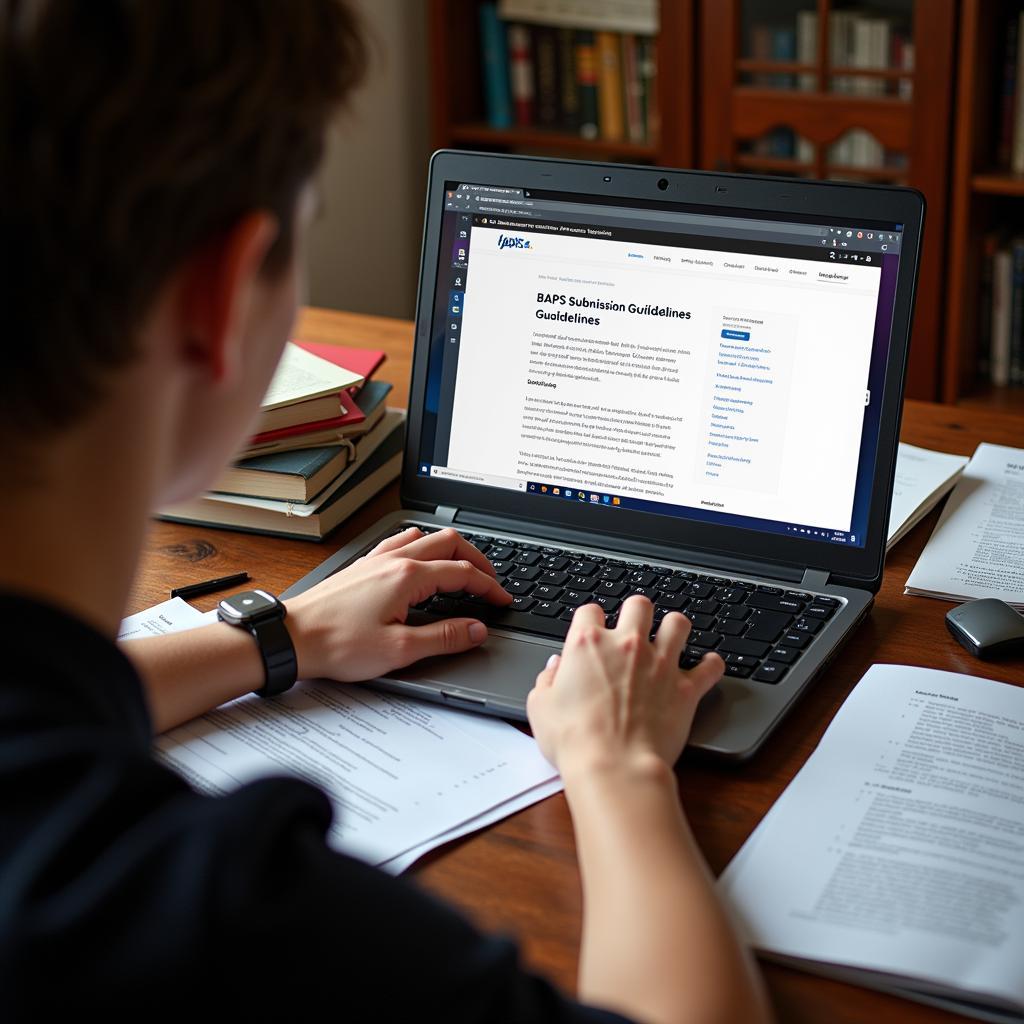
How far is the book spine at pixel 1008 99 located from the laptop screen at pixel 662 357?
174 cm

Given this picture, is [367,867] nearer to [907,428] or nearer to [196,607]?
[196,607]

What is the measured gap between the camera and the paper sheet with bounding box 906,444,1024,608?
44.7 inches

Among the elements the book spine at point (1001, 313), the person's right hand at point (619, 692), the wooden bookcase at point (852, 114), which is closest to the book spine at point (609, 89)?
the wooden bookcase at point (852, 114)

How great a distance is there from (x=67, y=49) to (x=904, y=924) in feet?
1.99

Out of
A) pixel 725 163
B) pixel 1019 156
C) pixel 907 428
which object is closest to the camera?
pixel 907 428

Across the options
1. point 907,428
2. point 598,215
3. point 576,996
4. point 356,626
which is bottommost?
point 576,996

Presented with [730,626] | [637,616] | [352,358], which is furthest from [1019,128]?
[637,616]

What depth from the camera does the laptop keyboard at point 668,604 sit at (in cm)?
99

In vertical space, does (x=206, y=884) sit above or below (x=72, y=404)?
below

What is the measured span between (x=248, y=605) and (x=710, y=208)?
1.68 feet

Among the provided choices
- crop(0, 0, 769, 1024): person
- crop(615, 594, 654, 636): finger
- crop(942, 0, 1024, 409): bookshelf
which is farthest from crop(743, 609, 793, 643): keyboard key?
crop(942, 0, 1024, 409): bookshelf

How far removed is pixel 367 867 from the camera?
57 centimetres

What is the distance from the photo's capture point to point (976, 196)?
2594 mm

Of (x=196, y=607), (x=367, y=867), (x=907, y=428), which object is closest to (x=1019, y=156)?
(x=907, y=428)
